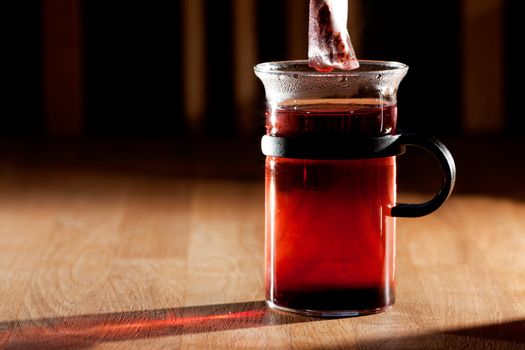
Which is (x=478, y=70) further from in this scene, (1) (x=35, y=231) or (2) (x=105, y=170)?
A: (1) (x=35, y=231)

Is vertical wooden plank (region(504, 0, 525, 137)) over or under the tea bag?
under

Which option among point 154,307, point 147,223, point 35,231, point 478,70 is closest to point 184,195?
point 147,223

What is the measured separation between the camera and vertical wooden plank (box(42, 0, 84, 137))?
230 cm

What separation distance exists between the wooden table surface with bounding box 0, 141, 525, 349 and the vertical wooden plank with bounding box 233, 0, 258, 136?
631mm

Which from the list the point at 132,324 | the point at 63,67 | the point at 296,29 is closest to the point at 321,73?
the point at 132,324

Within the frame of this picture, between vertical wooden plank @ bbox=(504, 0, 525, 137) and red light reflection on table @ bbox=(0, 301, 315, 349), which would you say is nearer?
red light reflection on table @ bbox=(0, 301, 315, 349)

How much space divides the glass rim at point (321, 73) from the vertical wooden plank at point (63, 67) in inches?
56.3

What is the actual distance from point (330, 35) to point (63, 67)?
60.1 inches

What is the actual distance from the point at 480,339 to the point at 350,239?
14 centimetres

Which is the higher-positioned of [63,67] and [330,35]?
[330,35]

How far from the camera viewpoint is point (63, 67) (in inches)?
91.8

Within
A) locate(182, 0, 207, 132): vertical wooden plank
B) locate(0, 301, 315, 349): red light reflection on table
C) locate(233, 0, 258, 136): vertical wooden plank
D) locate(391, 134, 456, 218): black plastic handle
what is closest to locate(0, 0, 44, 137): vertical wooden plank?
locate(182, 0, 207, 132): vertical wooden plank

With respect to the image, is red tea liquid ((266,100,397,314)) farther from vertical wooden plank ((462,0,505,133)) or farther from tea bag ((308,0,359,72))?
vertical wooden plank ((462,0,505,133))

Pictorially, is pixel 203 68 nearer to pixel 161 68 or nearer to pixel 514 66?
pixel 161 68
